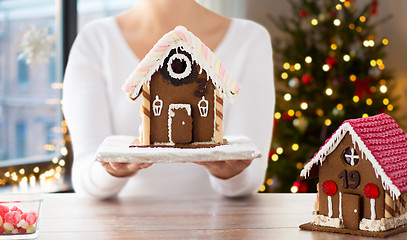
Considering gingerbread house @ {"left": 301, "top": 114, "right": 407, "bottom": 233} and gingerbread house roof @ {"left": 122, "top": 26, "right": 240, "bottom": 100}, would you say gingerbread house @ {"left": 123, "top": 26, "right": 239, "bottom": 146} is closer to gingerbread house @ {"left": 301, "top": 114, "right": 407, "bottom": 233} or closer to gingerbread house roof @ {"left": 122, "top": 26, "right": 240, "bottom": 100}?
gingerbread house roof @ {"left": 122, "top": 26, "right": 240, "bottom": 100}

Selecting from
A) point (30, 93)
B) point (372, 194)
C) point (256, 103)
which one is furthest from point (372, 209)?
point (30, 93)

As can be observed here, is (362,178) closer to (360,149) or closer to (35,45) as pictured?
(360,149)

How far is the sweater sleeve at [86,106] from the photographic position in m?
1.61

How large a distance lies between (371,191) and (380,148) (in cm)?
8

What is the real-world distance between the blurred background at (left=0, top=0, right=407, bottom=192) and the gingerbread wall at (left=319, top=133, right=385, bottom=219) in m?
1.99

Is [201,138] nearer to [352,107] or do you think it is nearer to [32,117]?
[352,107]

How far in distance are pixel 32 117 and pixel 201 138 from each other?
7.94 ft

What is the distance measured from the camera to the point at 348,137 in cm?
101

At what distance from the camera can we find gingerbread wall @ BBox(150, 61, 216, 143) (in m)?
1.22

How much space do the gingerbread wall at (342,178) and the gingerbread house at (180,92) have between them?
272 mm

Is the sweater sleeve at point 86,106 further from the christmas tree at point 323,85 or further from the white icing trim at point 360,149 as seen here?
the christmas tree at point 323,85

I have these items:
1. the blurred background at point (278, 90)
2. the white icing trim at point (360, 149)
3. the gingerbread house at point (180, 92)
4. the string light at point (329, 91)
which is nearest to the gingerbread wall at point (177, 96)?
the gingerbread house at point (180, 92)

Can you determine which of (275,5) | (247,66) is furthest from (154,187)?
(275,5)

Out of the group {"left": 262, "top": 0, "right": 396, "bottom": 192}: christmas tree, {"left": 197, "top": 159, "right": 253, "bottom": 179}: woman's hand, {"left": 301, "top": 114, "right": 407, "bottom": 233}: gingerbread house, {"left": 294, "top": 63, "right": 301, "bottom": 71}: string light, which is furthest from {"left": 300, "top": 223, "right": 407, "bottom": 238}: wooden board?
{"left": 294, "top": 63, "right": 301, "bottom": 71}: string light
